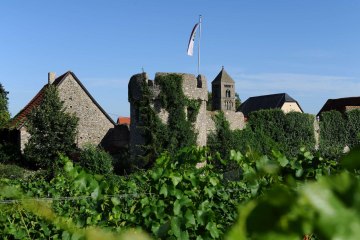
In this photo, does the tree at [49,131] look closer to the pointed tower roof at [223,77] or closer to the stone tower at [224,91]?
the stone tower at [224,91]

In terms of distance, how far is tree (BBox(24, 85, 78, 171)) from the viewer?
23234 mm

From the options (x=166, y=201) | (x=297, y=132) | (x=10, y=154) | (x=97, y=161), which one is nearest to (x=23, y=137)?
(x=10, y=154)

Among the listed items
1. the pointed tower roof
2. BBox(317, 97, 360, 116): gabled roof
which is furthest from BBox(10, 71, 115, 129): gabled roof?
BBox(317, 97, 360, 116): gabled roof

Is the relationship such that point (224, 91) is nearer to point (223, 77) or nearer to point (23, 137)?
point (223, 77)

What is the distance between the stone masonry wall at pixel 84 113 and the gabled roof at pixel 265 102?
92.3 ft

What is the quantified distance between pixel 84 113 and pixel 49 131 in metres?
4.30

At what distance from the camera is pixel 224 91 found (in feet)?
153

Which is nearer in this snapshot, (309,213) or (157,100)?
(309,213)

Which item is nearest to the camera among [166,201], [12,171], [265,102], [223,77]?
[166,201]

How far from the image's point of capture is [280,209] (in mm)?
469

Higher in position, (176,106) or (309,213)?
(176,106)

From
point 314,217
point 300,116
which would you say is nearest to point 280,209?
point 314,217

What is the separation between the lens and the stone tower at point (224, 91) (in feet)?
152

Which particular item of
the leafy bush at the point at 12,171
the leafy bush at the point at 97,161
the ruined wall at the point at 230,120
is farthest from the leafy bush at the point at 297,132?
the leafy bush at the point at 12,171
